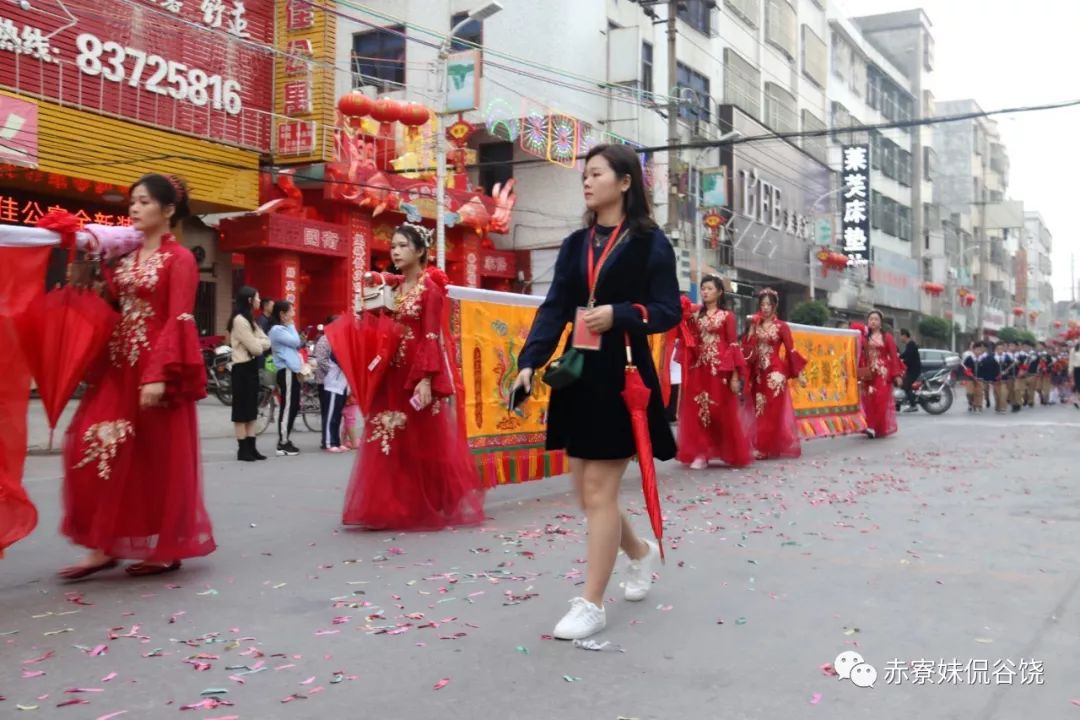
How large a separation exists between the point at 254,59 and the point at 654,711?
17778 mm

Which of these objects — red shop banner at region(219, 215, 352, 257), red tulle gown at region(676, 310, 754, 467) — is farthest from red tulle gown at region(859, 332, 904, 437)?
red shop banner at region(219, 215, 352, 257)

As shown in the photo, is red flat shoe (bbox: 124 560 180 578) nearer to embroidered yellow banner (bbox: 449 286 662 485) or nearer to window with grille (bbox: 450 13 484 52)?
embroidered yellow banner (bbox: 449 286 662 485)

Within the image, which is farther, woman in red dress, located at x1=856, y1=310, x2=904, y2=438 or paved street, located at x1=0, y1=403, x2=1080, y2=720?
woman in red dress, located at x1=856, y1=310, x2=904, y2=438

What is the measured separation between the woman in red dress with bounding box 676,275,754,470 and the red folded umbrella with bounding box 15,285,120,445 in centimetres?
592

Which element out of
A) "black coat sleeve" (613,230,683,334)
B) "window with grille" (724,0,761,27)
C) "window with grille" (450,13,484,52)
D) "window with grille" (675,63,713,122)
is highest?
"window with grille" (724,0,761,27)

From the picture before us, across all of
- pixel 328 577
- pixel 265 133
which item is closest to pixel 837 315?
pixel 265 133

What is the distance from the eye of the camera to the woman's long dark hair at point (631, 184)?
3691 mm

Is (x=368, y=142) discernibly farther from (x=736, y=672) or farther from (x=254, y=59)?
(x=736, y=672)

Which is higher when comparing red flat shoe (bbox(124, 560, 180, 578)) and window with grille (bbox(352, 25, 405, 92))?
window with grille (bbox(352, 25, 405, 92))

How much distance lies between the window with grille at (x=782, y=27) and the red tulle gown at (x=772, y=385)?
25.5m

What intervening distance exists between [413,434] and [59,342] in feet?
6.78

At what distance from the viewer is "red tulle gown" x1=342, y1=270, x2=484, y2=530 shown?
5707 mm

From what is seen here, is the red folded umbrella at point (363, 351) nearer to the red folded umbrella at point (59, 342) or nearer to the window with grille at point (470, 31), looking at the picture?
the red folded umbrella at point (59, 342)

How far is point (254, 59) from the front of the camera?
1855cm
